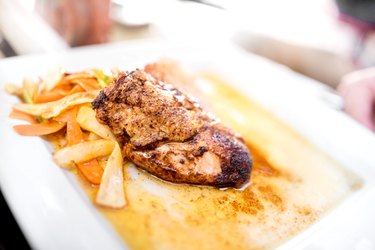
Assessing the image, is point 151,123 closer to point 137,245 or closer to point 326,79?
point 137,245

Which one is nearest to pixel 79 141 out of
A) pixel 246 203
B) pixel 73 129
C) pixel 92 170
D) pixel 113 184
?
pixel 73 129

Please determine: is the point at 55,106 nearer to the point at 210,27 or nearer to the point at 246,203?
the point at 246,203

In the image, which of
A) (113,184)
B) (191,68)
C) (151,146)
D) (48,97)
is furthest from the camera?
(191,68)

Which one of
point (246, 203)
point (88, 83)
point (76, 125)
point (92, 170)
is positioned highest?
point (88, 83)

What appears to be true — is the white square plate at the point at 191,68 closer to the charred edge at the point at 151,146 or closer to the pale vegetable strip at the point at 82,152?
the pale vegetable strip at the point at 82,152

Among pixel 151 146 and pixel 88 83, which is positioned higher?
pixel 88 83

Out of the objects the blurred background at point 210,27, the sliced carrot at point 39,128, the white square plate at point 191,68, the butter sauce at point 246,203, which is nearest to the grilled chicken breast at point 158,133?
the butter sauce at point 246,203
